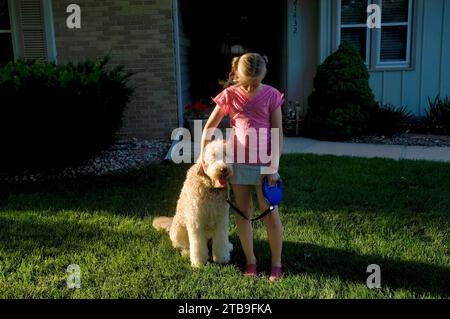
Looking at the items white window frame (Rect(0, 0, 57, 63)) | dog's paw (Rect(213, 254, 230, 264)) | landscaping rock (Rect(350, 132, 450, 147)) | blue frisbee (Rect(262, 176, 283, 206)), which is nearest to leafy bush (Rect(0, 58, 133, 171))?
white window frame (Rect(0, 0, 57, 63))

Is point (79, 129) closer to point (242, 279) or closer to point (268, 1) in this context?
point (242, 279)

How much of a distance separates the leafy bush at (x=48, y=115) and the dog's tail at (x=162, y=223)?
7.74 feet

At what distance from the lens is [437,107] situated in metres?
9.20

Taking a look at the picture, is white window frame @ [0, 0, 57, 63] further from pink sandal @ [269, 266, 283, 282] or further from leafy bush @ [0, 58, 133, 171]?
pink sandal @ [269, 266, 283, 282]

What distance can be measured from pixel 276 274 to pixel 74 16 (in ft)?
20.4

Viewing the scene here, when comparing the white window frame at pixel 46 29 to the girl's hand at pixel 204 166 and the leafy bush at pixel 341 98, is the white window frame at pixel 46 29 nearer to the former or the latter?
the leafy bush at pixel 341 98

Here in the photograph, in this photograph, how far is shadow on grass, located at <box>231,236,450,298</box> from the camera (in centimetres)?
340

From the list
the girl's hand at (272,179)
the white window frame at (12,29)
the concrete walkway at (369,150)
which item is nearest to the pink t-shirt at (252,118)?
the girl's hand at (272,179)

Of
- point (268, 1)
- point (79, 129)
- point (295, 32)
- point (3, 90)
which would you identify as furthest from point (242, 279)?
point (268, 1)

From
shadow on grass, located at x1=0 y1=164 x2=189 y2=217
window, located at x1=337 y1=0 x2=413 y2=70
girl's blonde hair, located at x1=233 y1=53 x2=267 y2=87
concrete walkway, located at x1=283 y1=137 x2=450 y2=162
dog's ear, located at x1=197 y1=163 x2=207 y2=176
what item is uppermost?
window, located at x1=337 y1=0 x2=413 y2=70

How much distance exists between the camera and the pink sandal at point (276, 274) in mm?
3498

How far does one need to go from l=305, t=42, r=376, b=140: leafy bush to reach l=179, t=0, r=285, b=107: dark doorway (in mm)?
3476

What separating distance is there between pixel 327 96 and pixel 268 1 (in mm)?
4965

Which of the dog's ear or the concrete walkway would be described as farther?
the concrete walkway
